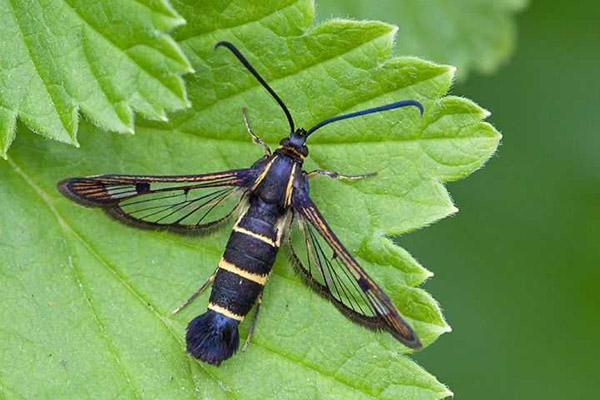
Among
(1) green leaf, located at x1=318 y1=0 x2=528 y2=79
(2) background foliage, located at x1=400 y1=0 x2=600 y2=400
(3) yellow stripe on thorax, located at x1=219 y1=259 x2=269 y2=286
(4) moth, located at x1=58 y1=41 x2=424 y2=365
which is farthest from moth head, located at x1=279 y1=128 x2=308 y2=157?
(2) background foliage, located at x1=400 y1=0 x2=600 y2=400

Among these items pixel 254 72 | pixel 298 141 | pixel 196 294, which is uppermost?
pixel 254 72

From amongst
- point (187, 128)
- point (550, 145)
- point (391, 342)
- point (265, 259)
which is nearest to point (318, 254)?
point (265, 259)

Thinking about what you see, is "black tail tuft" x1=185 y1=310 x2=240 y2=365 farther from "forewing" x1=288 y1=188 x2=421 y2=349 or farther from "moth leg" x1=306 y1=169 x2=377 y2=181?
"moth leg" x1=306 y1=169 x2=377 y2=181

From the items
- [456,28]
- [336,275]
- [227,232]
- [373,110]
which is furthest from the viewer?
[456,28]

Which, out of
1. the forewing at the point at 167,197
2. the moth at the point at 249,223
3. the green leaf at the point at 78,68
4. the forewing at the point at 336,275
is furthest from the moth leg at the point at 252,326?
the green leaf at the point at 78,68

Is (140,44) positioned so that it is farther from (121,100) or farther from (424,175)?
(424,175)

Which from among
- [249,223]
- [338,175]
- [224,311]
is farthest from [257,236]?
[338,175]

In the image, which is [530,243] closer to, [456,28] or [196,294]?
[456,28]
